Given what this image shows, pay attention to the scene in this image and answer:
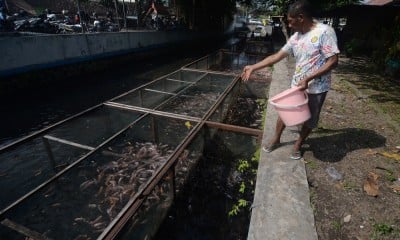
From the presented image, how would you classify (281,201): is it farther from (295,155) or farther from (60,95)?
(60,95)

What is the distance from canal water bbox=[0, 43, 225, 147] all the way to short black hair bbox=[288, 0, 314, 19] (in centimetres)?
758

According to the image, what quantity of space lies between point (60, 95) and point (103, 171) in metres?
6.71

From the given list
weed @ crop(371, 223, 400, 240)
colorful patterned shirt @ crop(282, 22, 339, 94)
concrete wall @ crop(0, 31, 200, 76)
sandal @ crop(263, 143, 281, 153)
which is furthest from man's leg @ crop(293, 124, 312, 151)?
concrete wall @ crop(0, 31, 200, 76)

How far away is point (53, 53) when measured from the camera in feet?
36.2

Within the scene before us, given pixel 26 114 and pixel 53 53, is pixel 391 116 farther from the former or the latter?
pixel 53 53

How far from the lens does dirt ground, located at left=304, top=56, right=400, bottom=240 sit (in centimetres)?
279

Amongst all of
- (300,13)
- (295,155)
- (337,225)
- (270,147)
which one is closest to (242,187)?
(270,147)

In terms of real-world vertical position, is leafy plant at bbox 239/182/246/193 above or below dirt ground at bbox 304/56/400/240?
below

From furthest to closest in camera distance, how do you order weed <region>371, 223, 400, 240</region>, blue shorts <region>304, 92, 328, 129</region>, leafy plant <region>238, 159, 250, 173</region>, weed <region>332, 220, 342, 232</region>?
1. leafy plant <region>238, 159, 250, 173</region>
2. blue shorts <region>304, 92, 328, 129</region>
3. weed <region>332, 220, 342, 232</region>
4. weed <region>371, 223, 400, 240</region>

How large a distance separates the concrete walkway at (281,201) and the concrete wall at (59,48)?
10.2 m

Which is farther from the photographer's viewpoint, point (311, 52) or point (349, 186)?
point (349, 186)

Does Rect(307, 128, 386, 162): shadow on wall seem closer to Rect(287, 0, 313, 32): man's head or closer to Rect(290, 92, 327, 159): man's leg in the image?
Rect(290, 92, 327, 159): man's leg

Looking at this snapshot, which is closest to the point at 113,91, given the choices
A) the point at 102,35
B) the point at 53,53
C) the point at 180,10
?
the point at 53,53

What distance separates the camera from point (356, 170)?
3.63m
